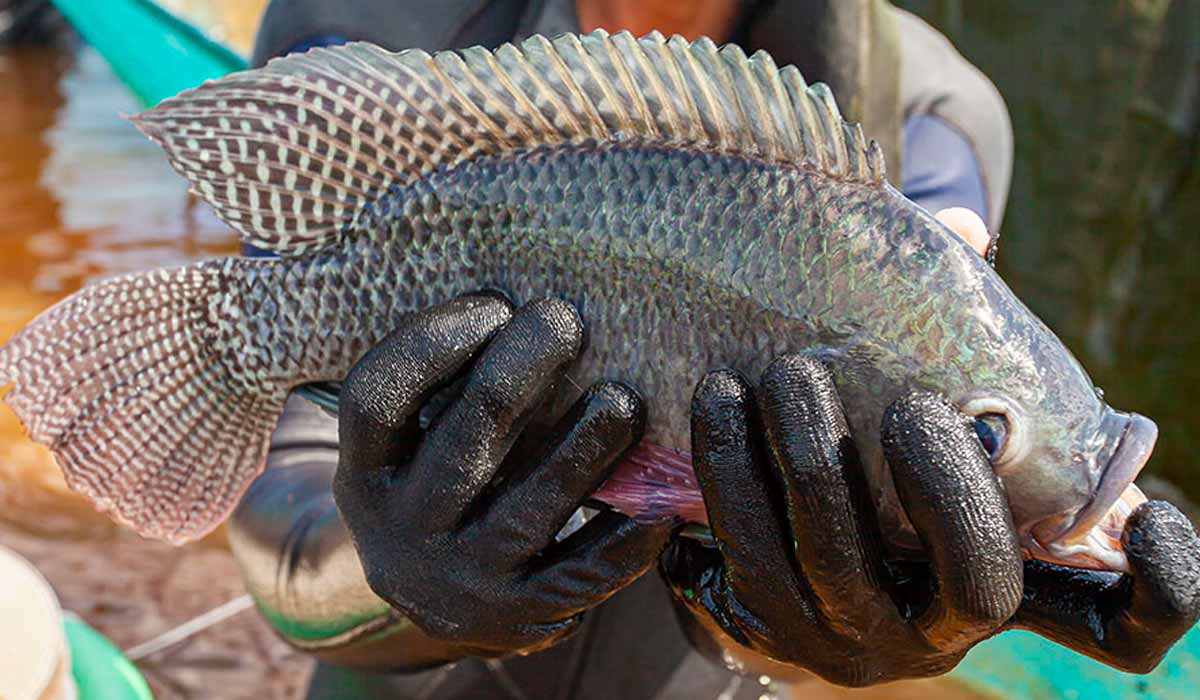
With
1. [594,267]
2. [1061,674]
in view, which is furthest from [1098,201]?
[594,267]

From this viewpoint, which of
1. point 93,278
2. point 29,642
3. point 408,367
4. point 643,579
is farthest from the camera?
point 93,278

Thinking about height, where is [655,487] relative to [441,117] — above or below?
below

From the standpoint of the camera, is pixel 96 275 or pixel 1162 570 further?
pixel 96 275

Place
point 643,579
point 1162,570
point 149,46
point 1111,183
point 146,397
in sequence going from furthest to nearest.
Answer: point 1111,183 → point 149,46 → point 643,579 → point 146,397 → point 1162,570

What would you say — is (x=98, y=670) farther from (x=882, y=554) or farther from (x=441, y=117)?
(x=882, y=554)

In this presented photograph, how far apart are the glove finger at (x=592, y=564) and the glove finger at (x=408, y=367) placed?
27 centimetres

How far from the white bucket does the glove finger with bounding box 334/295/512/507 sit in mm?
938

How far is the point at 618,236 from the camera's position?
4.06 feet

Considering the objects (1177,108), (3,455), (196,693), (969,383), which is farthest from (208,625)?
(1177,108)

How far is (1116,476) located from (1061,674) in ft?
4.89

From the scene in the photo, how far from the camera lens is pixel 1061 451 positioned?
1096mm

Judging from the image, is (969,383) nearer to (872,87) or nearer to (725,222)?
(725,222)

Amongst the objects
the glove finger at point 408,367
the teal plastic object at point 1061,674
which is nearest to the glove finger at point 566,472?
the glove finger at point 408,367

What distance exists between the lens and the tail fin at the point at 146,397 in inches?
59.4
